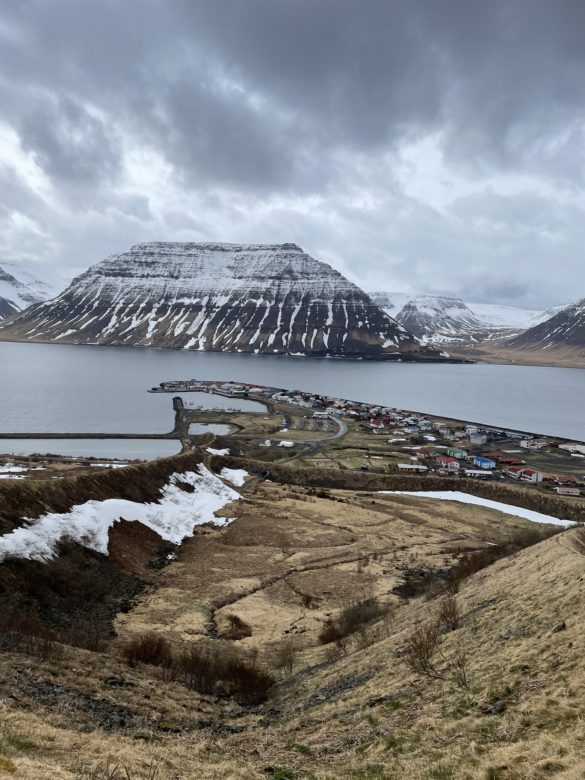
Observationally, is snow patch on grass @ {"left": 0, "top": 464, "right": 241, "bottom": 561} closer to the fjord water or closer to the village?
the village

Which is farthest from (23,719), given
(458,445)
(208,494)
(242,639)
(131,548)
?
(458,445)

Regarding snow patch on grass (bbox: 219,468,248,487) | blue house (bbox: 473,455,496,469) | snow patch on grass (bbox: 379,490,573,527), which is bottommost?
snow patch on grass (bbox: 379,490,573,527)

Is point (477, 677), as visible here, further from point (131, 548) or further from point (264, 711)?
point (131, 548)

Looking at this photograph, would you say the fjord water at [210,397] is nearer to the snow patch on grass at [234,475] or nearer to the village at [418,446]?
the village at [418,446]

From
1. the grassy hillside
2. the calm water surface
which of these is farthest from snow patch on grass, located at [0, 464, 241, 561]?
the calm water surface

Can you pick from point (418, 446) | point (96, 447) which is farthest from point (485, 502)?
point (96, 447)

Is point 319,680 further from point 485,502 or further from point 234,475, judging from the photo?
point 485,502
